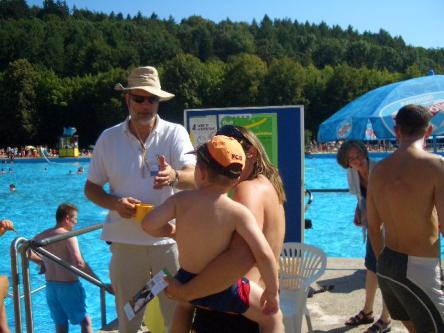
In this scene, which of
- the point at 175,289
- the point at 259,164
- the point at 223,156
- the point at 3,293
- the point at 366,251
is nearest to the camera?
the point at 223,156

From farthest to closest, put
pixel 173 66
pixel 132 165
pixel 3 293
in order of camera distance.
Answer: pixel 173 66 → pixel 3 293 → pixel 132 165

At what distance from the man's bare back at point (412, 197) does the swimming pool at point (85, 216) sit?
6.57m

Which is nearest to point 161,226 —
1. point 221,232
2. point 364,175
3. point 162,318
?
point 221,232

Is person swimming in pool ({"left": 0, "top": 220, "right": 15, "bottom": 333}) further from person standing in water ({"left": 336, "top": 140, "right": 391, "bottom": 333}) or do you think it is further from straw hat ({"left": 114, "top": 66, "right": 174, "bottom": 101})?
person standing in water ({"left": 336, "top": 140, "right": 391, "bottom": 333})

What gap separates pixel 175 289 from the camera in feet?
7.57

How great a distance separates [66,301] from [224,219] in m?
2.96

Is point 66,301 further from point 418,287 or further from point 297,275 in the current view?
point 418,287

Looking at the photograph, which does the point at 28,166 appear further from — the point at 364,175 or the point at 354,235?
the point at 364,175

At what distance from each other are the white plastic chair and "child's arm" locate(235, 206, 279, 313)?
1383 mm

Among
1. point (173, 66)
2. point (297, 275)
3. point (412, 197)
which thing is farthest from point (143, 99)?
point (173, 66)

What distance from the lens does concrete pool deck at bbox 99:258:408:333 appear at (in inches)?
178

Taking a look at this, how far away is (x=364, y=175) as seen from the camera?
4.59m

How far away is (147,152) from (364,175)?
2.27 metres

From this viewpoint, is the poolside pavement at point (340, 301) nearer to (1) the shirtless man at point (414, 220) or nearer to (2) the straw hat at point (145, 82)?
(1) the shirtless man at point (414, 220)
